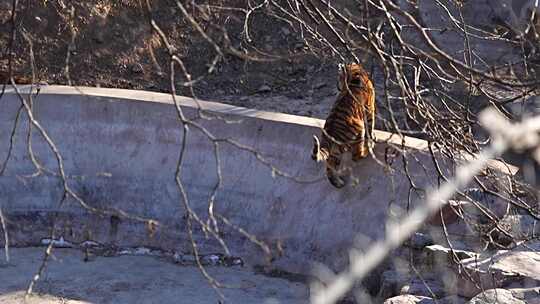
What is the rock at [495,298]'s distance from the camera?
5719 mm

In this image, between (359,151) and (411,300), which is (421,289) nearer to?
(411,300)

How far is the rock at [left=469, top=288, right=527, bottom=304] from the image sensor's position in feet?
18.8

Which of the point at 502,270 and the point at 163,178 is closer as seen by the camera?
the point at 502,270

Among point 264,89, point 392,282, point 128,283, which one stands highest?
point 264,89

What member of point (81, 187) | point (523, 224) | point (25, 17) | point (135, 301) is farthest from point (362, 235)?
point (25, 17)

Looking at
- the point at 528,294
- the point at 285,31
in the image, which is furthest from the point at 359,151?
the point at 285,31

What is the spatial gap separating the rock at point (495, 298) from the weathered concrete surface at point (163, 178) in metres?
2.24

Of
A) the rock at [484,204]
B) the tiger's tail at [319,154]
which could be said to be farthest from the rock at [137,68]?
the rock at [484,204]

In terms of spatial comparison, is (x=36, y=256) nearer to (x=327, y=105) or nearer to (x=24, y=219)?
(x=24, y=219)

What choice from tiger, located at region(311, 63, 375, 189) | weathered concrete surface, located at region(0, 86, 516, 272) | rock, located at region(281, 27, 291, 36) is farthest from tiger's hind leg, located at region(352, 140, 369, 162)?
rock, located at region(281, 27, 291, 36)

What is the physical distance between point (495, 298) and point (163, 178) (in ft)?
11.7

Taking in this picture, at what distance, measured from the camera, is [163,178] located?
27.8 ft

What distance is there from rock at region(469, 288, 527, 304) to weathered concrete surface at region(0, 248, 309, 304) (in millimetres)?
2107

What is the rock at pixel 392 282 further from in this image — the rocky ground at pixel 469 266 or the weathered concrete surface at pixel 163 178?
the weathered concrete surface at pixel 163 178
